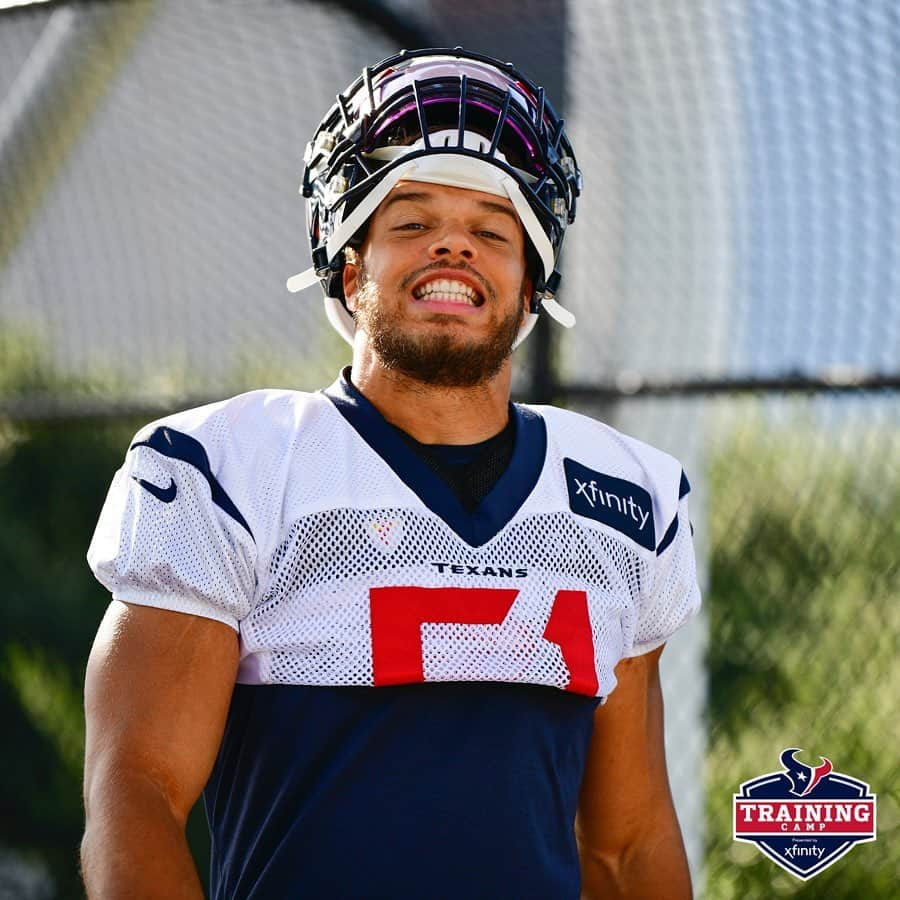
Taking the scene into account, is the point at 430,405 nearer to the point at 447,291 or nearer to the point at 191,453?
the point at 447,291

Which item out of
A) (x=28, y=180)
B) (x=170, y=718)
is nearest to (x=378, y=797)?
(x=170, y=718)

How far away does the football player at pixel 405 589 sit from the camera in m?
2.00

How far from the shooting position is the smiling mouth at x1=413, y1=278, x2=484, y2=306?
2297 millimetres

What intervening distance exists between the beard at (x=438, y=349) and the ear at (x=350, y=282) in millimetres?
138

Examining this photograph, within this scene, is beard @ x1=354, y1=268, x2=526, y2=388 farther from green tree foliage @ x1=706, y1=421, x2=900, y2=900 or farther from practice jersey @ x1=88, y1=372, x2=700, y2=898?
green tree foliage @ x1=706, y1=421, x2=900, y2=900

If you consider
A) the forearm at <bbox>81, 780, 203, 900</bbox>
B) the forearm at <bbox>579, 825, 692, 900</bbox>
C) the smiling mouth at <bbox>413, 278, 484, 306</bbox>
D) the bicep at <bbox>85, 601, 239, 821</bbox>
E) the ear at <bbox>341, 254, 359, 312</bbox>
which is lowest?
the forearm at <bbox>579, 825, 692, 900</bbox>

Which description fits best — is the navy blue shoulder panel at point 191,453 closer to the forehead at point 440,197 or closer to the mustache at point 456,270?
the mustache at point 456,270

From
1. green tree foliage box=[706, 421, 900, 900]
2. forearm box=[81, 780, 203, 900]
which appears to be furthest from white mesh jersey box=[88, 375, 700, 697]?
green tree foliage box=[706, 421, 900, 900]

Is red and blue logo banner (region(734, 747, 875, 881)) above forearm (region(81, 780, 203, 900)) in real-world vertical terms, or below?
below

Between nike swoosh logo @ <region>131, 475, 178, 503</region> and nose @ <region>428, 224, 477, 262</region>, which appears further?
nose @ <region>428, 224, 477, 262</region>

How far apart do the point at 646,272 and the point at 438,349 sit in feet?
4.96

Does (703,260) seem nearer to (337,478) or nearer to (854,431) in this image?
(854,431)

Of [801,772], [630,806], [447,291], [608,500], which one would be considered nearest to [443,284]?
[447,291]

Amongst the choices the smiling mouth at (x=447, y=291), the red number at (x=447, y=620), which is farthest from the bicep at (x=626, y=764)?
the smiling mouth at (x=447, y=291)
